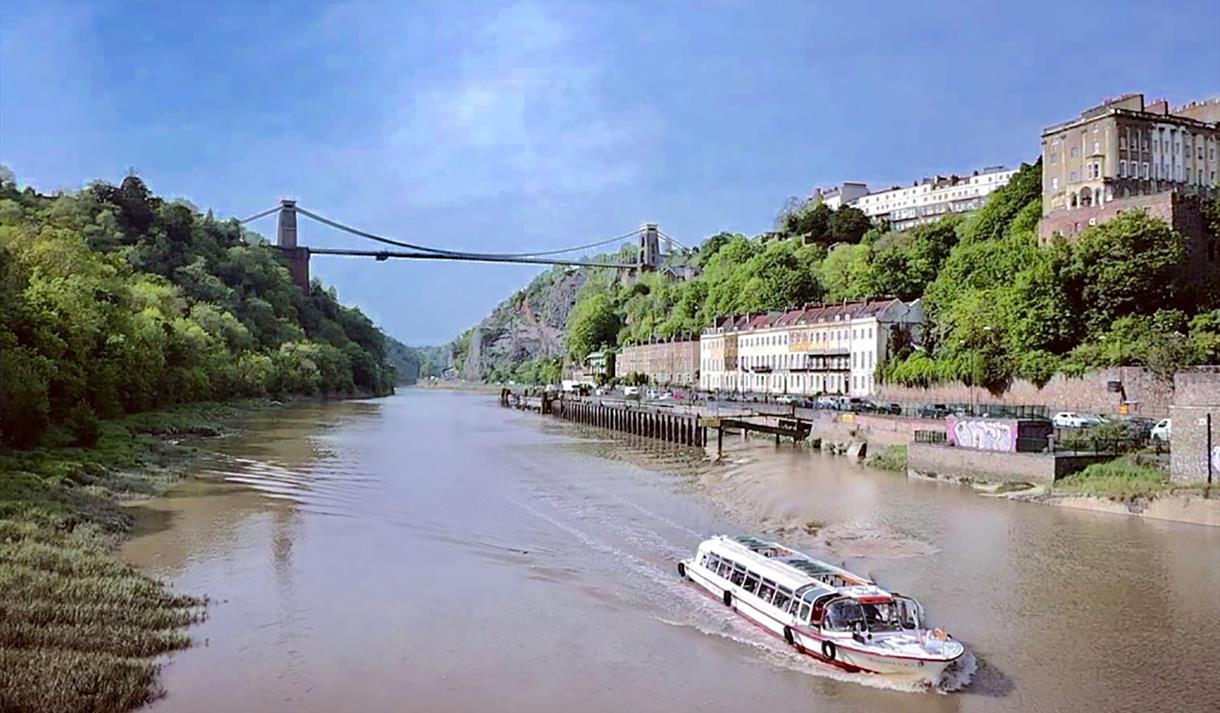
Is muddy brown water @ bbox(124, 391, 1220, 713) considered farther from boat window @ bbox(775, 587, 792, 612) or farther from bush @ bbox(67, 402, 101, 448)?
bush @ bbox(67, 402, 101, 448)

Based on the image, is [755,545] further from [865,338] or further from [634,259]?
[634,259]

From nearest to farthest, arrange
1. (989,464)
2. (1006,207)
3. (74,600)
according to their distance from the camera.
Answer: (74,600) → (989,464) → (1006,207)

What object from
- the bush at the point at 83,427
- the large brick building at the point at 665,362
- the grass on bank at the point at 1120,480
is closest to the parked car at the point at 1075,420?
the grass on bank at the point at 1120,480

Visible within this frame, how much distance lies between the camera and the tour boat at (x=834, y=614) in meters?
13.3

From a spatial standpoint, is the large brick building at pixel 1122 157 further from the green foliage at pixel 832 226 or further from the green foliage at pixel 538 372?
the green foliage at pixel 538 372

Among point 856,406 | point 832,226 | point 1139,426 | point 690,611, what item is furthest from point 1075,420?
point 832,226

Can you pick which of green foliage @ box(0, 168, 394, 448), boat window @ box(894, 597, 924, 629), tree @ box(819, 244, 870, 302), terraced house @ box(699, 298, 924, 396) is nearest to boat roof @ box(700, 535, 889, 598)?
boat window @ box(894, 597, 924, 629)

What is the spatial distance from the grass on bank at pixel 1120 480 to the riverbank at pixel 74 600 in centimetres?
2234

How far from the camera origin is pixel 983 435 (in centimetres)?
3158

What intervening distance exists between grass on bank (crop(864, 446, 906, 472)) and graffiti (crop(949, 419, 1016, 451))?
7.92 ft

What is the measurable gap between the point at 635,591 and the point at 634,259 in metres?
182

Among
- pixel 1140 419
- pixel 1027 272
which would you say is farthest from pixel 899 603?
pixel 1027 272

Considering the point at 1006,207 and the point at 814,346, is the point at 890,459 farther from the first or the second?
the point at 1006,207

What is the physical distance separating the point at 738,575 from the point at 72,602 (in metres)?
10.7
